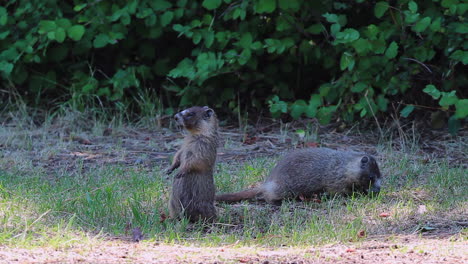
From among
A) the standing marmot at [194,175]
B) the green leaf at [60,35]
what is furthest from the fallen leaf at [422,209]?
the green leaf at [60,35]

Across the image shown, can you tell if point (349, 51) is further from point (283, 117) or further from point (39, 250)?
point (39, 250)

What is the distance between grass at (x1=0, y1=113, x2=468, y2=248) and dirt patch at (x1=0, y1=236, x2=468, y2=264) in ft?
0.54

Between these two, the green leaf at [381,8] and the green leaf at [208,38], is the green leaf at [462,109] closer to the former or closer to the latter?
the green leaf at [381,8]

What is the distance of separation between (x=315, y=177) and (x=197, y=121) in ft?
4.52

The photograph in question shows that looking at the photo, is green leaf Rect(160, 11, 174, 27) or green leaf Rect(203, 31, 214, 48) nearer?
green leaf Rect(203, 31, 214, 48)

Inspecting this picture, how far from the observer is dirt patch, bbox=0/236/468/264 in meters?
4.50

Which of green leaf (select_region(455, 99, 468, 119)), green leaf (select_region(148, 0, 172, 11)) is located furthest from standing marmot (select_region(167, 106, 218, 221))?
green leaf (select_region(148, 0, 172, 11))

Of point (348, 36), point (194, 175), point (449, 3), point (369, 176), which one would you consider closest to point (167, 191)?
point (194, 175)

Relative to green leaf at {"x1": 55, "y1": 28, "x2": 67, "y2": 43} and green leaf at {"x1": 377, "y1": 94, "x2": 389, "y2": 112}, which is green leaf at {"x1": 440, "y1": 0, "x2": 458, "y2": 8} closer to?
green leaf at {"x1": 377, "y1": 94, "x2": 389, "y2": 112}

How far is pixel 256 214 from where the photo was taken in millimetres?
6000

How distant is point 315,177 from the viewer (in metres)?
6.61

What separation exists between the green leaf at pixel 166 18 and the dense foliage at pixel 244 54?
2cm

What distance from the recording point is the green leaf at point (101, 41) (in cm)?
928

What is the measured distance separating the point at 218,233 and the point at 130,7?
4.42 m
